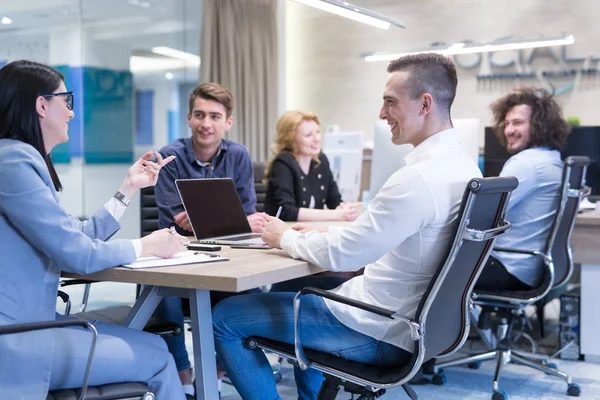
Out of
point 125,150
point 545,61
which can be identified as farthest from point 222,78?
point 545,61

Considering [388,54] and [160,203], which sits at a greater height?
[388,54]

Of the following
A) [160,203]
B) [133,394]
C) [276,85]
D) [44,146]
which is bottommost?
[133,394]

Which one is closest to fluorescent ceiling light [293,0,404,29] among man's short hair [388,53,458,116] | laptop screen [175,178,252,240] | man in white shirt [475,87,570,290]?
man in white shirt [475,87,570,290]

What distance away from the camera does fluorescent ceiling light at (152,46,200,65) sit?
753 centimetres

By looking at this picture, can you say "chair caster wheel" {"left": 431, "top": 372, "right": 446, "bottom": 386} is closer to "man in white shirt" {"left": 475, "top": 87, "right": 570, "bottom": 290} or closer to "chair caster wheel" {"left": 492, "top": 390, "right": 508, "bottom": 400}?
"chair caster wheel" {"left": 492, "top": 390, "right": 508, "bottom": 400}

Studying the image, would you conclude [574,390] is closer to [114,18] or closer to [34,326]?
[34,326]

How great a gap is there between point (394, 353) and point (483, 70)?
5973mm

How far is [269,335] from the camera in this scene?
7.42ft

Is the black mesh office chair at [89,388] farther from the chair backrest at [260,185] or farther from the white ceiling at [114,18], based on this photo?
the white ceiling at [114,18]

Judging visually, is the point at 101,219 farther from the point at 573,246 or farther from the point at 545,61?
the point at 545,61

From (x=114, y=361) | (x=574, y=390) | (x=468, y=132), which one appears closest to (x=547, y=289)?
(x=574, y=390)

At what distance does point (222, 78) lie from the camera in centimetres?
777

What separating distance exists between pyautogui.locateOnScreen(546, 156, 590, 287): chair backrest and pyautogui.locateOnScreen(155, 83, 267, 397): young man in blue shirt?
140 cm

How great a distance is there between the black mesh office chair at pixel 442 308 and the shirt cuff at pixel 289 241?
0.47 feet
